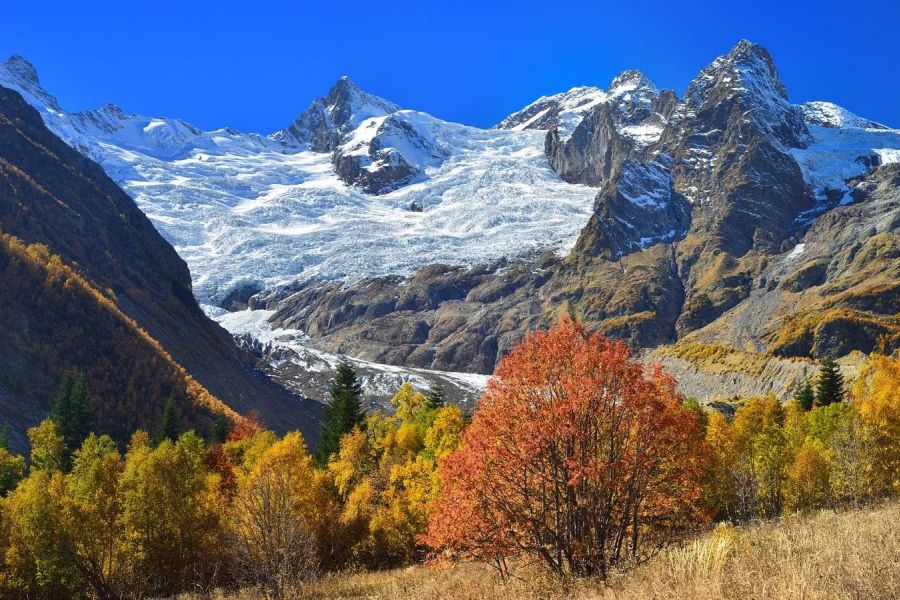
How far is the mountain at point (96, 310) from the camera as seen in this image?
86.6m

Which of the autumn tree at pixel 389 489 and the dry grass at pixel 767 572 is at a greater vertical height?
the dry grass at pixel 767 572

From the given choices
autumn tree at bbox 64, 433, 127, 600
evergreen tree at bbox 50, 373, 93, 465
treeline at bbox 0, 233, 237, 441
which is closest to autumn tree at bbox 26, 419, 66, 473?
evergreen tree at bbox 50, 373, 93, 465

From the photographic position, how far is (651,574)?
11688 mm

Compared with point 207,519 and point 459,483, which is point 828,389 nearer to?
point 207,519

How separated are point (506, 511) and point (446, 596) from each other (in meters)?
2.52

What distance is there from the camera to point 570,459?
47.1 feet

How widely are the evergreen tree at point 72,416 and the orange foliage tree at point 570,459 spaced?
2283 inches

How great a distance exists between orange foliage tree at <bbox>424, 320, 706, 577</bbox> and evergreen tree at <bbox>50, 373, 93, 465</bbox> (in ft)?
190

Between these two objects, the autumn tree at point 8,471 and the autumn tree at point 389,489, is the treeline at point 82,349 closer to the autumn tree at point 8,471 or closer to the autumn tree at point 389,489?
the autumn tree at point 8,471

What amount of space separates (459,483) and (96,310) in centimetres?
10039

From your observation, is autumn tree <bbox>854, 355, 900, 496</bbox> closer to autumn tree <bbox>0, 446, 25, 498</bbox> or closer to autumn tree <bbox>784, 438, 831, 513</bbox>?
autumn tree <bbox>784, 438, 831, 513</bbox>

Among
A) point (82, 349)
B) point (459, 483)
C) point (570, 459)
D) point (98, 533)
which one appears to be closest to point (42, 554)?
point (98, 533)

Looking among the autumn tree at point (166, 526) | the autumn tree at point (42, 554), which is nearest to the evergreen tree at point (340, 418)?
the autumn tree at point (166, 526)

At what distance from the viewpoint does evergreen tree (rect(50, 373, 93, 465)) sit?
6309 cm
